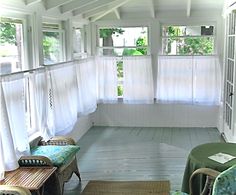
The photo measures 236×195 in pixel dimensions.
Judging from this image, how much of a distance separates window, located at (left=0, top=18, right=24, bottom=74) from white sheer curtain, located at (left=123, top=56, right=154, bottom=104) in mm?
3257

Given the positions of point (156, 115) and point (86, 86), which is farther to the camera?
point (156, 115)

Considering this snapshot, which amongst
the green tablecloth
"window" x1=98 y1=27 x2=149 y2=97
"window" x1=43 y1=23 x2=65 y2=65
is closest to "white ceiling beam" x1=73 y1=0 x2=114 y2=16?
"window" x1=43 y1=23 x2=65 y2=65

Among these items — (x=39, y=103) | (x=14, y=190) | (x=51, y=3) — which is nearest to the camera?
(x=14, y=190)

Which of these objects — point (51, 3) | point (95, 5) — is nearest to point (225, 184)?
point (51, 3)

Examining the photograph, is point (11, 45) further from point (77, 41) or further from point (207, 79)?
point (207, 79)

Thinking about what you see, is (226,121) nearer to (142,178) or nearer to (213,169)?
(142,178)

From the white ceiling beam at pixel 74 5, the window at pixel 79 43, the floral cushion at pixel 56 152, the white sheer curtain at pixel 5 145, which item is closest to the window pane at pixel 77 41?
the window at pixel 79 43

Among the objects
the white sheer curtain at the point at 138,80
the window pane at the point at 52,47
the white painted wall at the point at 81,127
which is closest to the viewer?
the window pane at the point at 52,47

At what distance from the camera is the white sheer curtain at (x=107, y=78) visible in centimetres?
751

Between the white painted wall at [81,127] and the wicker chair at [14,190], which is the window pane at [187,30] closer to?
the white painted wall at [81,127]

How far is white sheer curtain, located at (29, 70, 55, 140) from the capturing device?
4336mm

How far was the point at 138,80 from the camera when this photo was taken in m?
7.48

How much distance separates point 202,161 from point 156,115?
422cm

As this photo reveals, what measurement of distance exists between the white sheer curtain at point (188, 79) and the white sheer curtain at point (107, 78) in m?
0.89
